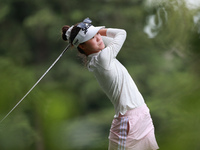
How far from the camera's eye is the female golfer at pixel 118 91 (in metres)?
1.50

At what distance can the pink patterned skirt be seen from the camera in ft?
4.89

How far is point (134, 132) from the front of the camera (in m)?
1.50

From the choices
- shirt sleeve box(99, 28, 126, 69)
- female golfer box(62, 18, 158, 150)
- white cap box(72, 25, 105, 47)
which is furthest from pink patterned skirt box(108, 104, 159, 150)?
white cap box(72, 25, 105, 47)

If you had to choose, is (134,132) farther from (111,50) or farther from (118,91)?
(111,50)

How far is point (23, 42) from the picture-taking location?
7434mm

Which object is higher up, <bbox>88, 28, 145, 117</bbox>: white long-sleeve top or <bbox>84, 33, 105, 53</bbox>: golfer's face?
<bbox>84, 33, 105, 53</bbox>: golfer's face

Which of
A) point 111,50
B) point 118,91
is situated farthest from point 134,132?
point 111,50

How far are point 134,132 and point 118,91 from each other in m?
0.15

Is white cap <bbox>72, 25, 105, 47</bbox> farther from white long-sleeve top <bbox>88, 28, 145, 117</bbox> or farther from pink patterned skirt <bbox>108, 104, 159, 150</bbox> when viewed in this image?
pink patterned skirt <bbox>108, 104, 159, 150</bbox>

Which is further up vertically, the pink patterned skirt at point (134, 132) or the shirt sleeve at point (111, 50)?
the shirt sleeve at point (111, 50)

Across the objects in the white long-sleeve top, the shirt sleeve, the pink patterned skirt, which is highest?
the shirt sleeve

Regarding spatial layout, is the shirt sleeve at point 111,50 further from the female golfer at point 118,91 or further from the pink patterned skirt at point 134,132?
the pink patterned skirt at point 134,132

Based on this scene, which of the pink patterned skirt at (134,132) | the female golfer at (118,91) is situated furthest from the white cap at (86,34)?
the pink patterned skirt at (134,132)

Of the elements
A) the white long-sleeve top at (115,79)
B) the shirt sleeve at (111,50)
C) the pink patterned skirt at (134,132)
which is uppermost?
the shirt sleeve at (111,50)
